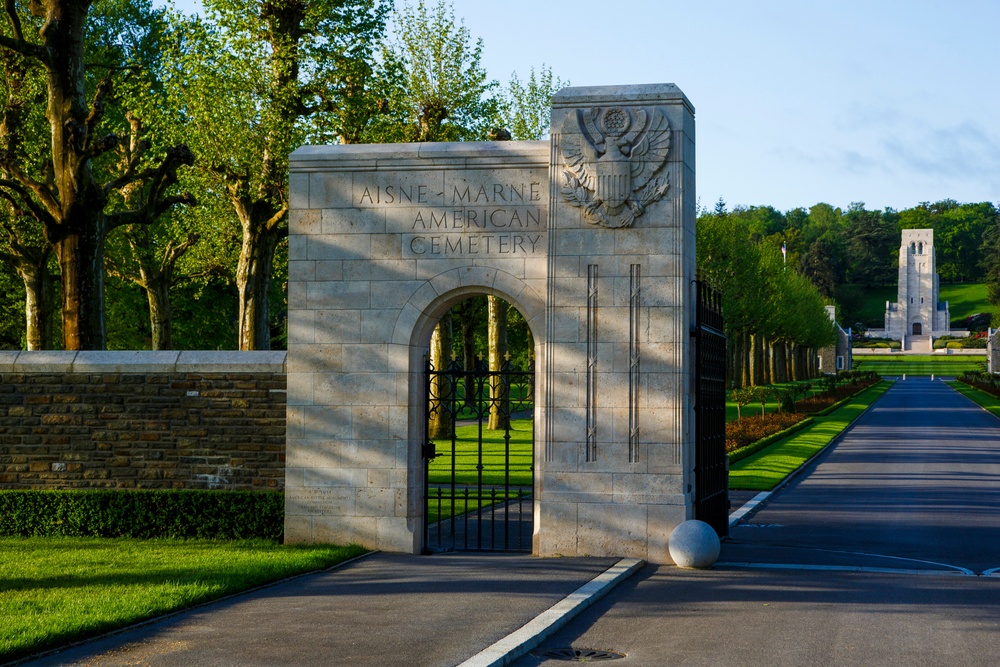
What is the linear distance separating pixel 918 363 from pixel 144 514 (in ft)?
414

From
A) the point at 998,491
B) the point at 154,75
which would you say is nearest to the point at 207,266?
the point at 154,75

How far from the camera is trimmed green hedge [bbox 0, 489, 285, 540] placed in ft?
44.2

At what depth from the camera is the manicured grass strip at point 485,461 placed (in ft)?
73.5

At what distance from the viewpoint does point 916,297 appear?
157m

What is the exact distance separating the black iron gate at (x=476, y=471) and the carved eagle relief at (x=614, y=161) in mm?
2084

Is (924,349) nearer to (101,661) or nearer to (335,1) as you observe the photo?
(335,1)

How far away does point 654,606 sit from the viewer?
982 cm

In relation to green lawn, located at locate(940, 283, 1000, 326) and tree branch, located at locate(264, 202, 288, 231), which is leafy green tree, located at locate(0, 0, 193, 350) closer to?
tree branch, located at locate(264, 202, 288, 231)

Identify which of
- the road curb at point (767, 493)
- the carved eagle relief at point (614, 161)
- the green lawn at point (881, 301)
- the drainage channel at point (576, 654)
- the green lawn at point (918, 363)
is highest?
the green lawn at point (881, 301)

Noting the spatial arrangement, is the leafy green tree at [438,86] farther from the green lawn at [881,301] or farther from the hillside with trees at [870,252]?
the green lawn at [881,301]

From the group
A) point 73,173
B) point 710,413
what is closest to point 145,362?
point 73,173

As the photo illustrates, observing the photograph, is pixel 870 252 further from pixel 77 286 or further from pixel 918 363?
pixel 77 286

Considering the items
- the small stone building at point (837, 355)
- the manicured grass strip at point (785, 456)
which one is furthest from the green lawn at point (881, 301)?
the manicured grass strip at point (785, 456)

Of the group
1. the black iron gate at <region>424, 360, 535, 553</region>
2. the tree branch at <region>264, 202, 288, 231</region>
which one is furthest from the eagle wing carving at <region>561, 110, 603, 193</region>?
the tree branch at <region>264, 202, 288, 231</region>
